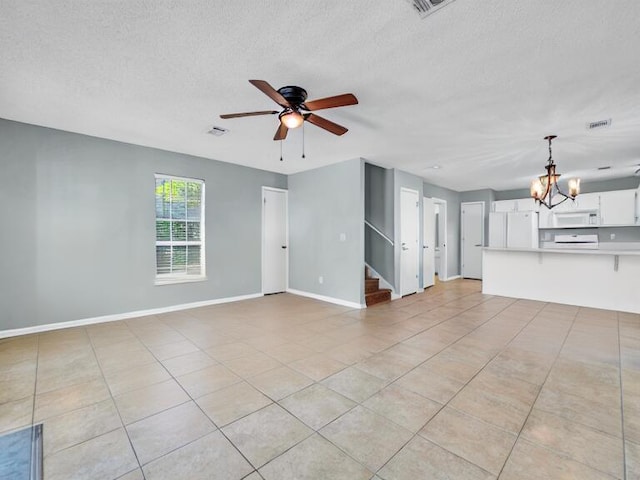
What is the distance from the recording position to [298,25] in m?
1.90

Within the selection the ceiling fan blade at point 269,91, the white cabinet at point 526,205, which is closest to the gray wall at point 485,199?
the white cabinet at point 526,205

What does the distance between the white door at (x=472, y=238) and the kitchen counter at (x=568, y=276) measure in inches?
82.3

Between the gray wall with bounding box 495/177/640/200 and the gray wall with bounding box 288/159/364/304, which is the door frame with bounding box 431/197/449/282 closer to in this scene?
the gray wall with bounding box 495/177/640/200

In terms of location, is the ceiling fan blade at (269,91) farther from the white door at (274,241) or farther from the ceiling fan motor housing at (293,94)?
the white door at (274,241)

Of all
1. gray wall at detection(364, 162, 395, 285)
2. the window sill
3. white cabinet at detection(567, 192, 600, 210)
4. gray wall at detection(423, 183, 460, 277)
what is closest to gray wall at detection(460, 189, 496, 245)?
gray wall at detection(423, 183, 460, 277)

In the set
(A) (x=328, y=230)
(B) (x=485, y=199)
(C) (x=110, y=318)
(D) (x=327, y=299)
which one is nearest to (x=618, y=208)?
(B) (x=485, y=199)

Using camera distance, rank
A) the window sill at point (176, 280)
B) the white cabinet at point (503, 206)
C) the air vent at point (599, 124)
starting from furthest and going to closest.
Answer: the white cabinet at point (503, 206) < the window sill at point (176, 280) < the air vent at point (599, 124)

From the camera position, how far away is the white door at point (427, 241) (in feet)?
22.7

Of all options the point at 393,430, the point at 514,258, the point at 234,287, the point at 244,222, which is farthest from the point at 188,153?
the point at 514,258

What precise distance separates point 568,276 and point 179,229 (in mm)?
6923

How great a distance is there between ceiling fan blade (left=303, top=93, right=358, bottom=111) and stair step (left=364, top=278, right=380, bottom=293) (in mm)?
3719

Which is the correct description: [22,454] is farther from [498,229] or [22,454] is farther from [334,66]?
[498,229]

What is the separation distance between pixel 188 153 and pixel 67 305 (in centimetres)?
279

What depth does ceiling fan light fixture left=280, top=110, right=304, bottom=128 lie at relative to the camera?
2568 mm
